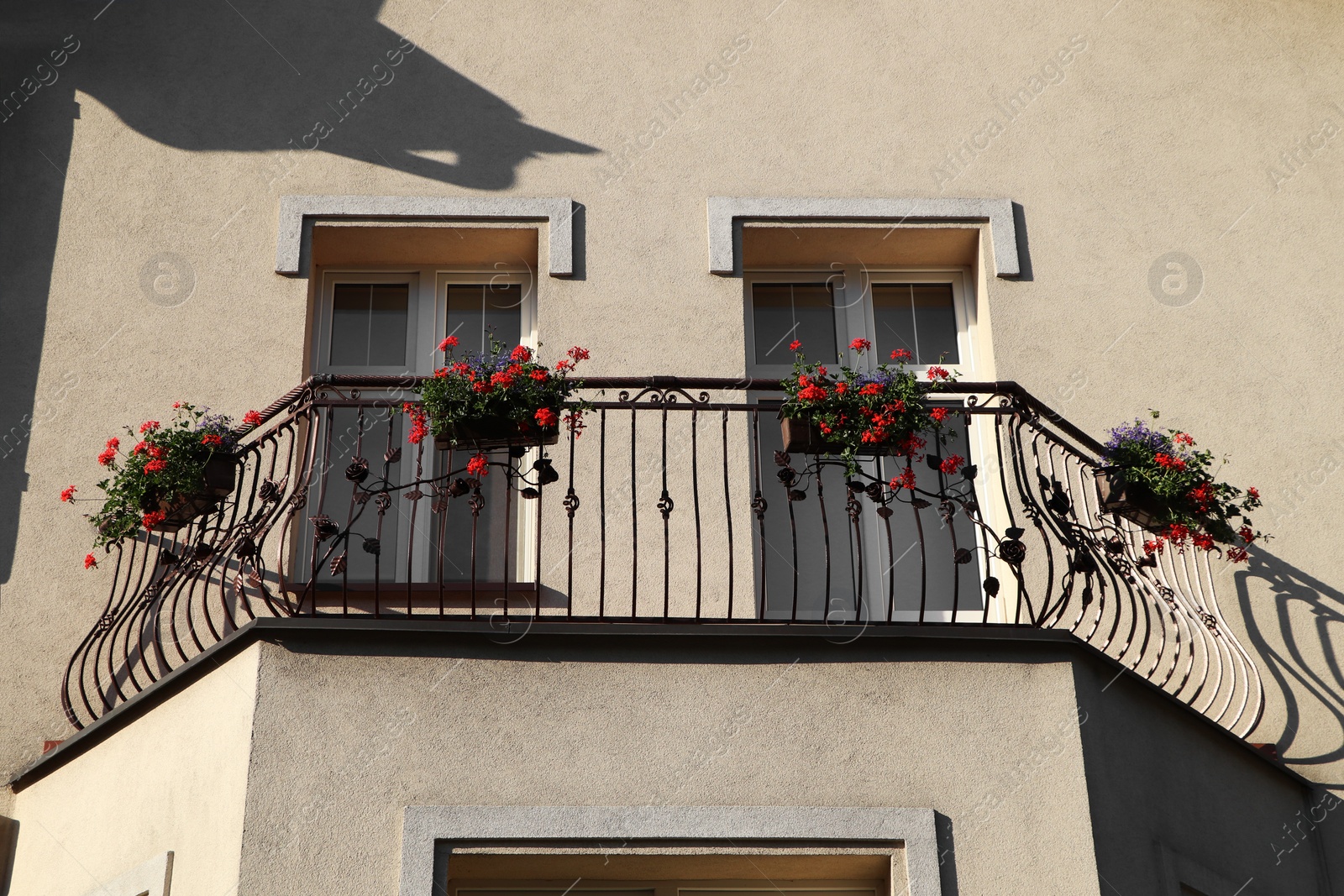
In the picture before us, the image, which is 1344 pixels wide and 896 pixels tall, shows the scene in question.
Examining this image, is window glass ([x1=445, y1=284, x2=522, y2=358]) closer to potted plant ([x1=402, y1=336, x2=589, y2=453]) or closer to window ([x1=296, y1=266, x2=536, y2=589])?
window ([x1=296, y1=266, x2=536, y2=589])

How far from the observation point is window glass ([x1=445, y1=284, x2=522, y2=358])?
8609 mm

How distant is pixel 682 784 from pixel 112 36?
232 inches

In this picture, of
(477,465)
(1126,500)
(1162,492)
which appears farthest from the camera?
(1126,500)

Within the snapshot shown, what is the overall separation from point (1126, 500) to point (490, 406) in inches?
119

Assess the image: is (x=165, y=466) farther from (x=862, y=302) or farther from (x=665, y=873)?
(x=862, y=302)

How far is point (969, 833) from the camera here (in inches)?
232

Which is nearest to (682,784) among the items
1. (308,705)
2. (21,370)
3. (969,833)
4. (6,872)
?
(969,833)

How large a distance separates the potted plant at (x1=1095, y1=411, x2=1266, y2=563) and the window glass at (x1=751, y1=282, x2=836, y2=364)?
2093mm

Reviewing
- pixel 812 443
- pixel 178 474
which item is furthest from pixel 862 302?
pixel 178 474

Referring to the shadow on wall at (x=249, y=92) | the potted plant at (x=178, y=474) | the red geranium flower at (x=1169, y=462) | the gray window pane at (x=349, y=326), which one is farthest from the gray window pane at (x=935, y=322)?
the potted plant at (x=178, y=474)

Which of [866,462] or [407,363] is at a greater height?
[407,363]

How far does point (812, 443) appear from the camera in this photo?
6445 mm

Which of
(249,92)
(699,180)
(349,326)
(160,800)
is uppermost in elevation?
(249,92)

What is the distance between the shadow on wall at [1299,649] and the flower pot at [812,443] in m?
2.61
